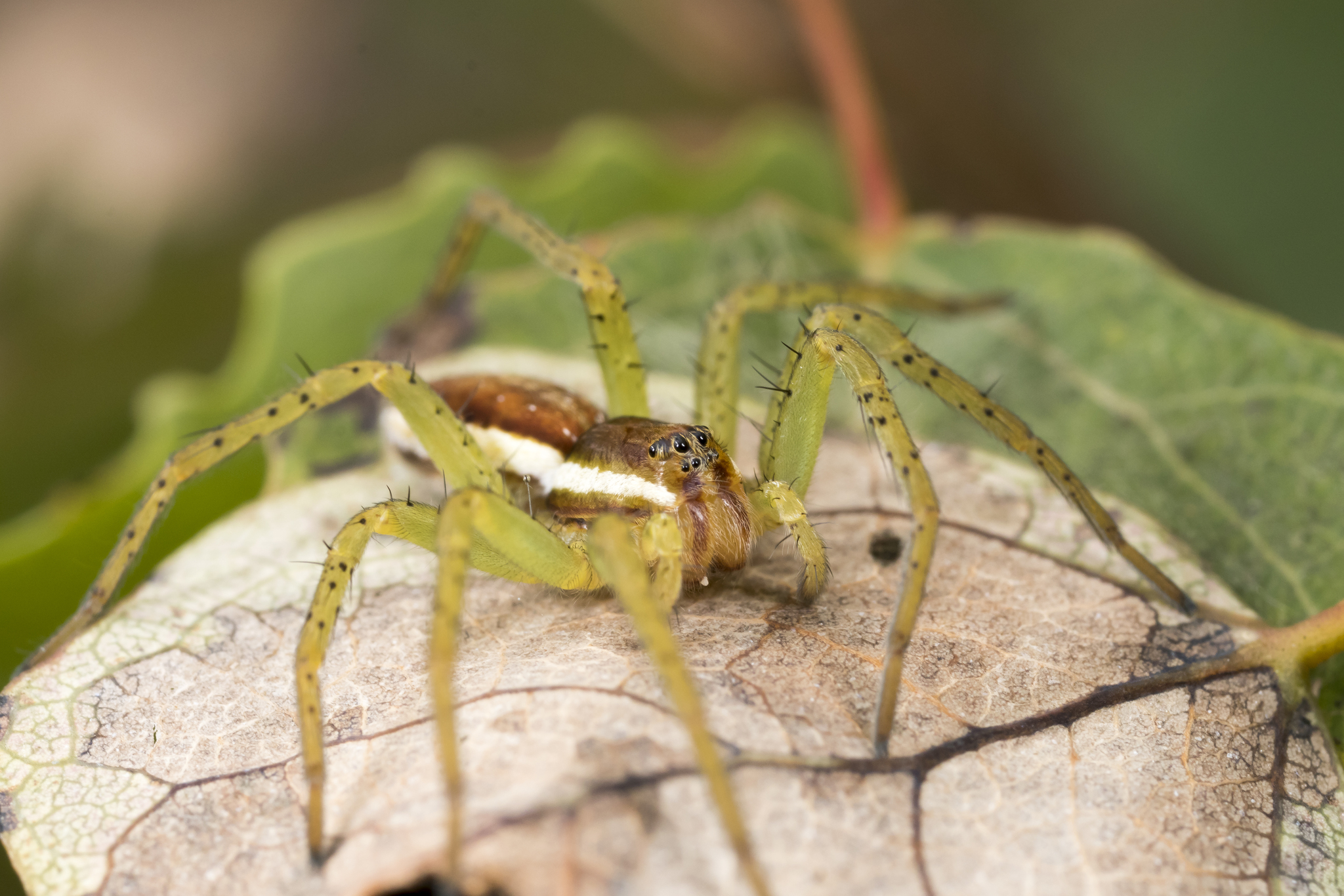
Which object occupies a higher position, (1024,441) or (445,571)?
(1024,441)

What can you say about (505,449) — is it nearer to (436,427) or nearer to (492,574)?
(436,427)

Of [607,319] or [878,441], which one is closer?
[878,441]

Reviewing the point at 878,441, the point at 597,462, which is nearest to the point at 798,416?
the point at 878,441

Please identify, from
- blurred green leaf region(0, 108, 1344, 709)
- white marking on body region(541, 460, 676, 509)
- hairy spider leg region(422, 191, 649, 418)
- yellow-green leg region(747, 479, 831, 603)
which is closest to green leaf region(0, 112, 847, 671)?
blurred green leaf region(0, 108, 1344, 709)

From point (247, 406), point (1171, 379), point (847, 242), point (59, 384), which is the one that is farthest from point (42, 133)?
point (1171, 379)

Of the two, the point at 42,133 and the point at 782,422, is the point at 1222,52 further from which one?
the point at 42,133

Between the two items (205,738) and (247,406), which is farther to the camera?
(247,406)

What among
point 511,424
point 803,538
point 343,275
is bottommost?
point 803,538
